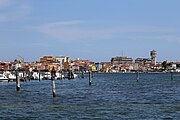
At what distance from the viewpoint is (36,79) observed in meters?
126

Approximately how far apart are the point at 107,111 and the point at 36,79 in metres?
91.3

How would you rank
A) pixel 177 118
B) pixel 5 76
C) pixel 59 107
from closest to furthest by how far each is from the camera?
pixel 177 118, pixel 59 107, pixel 5 76

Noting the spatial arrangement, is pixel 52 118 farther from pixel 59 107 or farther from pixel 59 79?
pixel 59 79

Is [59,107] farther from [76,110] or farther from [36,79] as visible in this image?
[36,79]

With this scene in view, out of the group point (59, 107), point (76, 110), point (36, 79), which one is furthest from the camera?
point (36, 79)

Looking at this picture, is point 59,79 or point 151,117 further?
point 59,79

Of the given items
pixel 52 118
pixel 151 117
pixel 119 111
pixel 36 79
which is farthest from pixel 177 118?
pixel 36 79

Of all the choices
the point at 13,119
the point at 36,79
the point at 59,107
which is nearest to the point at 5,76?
the point at 36,79

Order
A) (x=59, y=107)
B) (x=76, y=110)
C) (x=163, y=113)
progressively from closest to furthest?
(x=163, y=113)
(x=76, y=110)
(x=59, y=107)

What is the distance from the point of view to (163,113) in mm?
34969

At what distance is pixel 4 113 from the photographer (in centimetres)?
3559

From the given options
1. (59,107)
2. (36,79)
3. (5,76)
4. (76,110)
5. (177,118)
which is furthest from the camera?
(36,79)

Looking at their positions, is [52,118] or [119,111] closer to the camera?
[52,118]

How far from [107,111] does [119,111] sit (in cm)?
100
